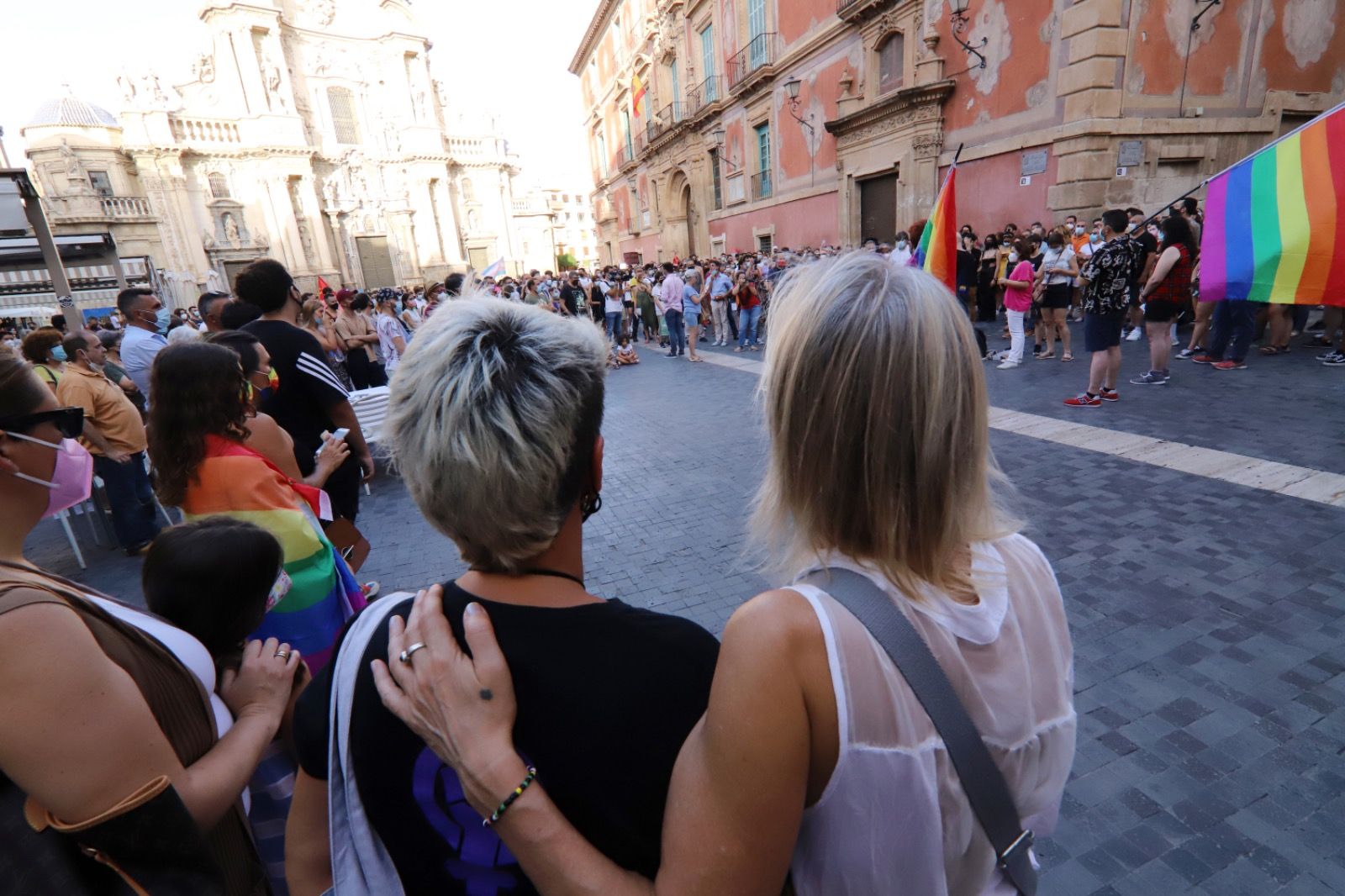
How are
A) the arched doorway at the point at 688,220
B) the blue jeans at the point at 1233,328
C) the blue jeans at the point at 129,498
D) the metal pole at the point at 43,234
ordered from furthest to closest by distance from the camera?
the arched doorway at the point at 688,220
the blue jeans at the point at 1233,328
the metal pole at the point at 43,234
the blue jeans at the point at 129,498

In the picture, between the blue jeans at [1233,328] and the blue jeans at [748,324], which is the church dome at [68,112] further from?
the blue jeans at [1233,328]

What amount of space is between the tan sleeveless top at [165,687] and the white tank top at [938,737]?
1189 millimetres

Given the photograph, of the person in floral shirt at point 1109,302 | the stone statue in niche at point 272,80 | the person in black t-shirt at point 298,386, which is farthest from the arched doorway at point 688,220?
the person in black t-shirt at point 298,386

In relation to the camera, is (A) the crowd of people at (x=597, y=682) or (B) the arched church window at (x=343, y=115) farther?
(B) the arched church window at (x=343, y=115)

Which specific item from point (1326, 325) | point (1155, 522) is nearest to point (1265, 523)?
point (1155, 522)

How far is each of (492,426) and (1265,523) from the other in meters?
4.92

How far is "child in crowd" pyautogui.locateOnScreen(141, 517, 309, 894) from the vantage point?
1.55 m

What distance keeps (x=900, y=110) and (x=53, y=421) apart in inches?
622

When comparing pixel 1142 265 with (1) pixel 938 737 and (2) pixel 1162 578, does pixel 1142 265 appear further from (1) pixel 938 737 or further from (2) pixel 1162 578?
(1) pixel 938 737

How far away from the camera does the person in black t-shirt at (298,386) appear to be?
343 centimetres

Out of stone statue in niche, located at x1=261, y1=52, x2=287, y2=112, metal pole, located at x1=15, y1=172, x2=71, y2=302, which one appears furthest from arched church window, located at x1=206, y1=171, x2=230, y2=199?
metal pole, located at x1=15, y1=172, x2=71, y2=302

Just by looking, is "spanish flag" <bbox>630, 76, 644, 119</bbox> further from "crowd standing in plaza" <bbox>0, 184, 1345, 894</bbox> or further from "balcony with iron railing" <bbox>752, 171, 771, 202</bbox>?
"crowd standing in plaza" <bbox>0, 184, 1345, 894</bbox>

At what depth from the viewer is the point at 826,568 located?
90cm

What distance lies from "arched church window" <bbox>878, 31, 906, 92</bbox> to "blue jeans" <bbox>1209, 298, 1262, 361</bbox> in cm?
913
